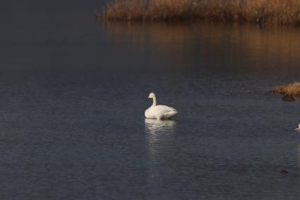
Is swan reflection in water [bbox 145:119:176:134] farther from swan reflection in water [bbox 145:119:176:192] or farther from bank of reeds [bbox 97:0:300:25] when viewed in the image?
bank of reeds [bbox 97:0:300:25]

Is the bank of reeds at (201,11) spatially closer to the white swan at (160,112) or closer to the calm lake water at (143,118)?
the calm lake water at (143,118)

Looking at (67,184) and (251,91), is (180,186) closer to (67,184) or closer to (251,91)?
(67,184)

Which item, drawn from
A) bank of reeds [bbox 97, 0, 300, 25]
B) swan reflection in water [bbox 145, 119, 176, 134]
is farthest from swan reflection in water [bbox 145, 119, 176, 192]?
bank of reeds [bbox 97, 0, 300, 25]

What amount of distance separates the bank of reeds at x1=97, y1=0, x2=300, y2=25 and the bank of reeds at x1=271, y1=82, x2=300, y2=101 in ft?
52.7

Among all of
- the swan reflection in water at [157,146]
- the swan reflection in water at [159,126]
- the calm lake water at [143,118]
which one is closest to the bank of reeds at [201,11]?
the calm lake water at [143,118]

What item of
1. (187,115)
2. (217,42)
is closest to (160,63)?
(217,42)

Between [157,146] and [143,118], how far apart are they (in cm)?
278

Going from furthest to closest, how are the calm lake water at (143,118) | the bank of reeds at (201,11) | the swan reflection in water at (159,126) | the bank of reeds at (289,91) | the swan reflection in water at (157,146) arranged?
the bank of reeds at (201,11), the bank of reeds at (289,91), the swan reflection in water at (159,126), the swan reflection in water at (157,146), the calm lake water at (143,118)

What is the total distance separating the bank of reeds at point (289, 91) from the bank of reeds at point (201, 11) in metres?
16.1

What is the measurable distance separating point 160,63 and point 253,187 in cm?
1438

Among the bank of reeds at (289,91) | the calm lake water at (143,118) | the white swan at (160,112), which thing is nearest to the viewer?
the calm lake water at (143,118)

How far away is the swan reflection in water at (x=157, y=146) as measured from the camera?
16898 mm

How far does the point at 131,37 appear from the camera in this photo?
120ft

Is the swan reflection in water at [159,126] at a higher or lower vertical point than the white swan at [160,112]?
lower
